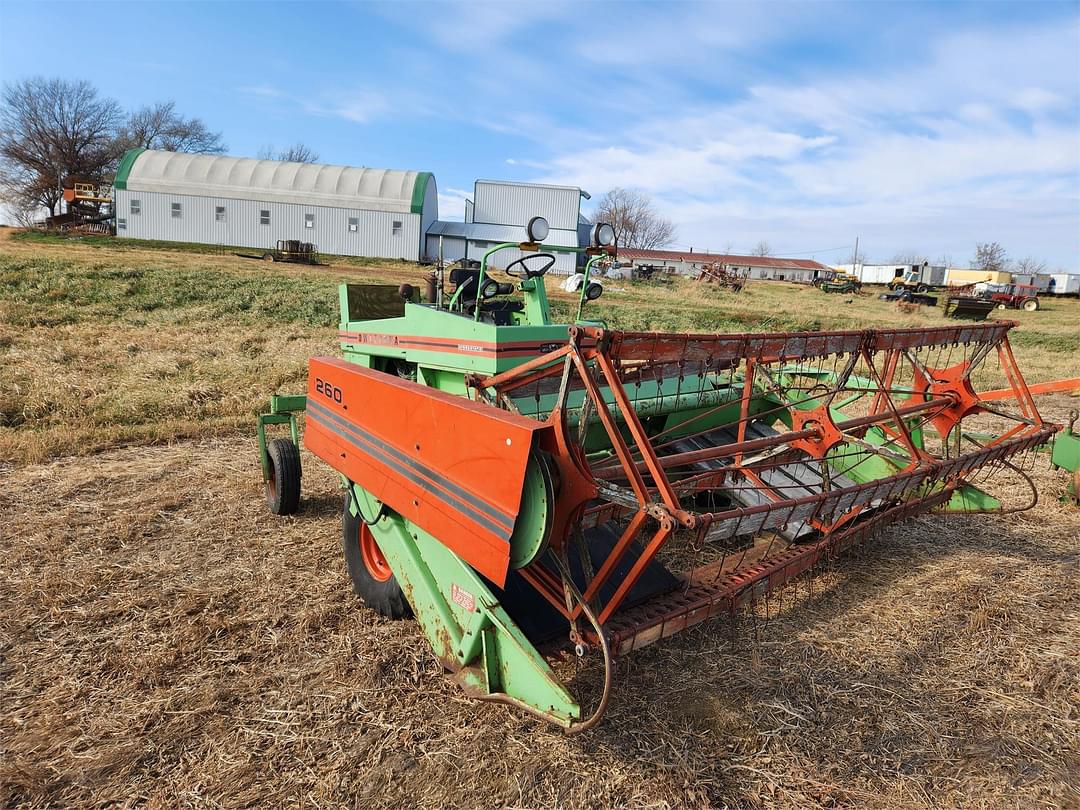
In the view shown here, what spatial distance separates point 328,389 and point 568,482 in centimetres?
167

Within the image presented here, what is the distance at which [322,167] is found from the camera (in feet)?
109

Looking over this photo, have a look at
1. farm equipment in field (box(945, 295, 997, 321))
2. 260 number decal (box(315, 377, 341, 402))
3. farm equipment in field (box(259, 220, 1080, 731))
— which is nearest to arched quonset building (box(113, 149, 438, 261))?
farm equipment in field (box(945, 295, 997, 321))

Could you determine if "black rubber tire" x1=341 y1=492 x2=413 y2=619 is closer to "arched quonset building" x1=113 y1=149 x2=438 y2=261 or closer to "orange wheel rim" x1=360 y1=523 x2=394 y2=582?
"orange wheel rim" x1=360 y1=523 x2=394 y2=582

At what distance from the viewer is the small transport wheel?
4746mm

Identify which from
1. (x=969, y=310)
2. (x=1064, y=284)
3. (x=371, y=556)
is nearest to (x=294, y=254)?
(x=371, y=556)

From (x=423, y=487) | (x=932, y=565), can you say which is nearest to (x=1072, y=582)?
(x=932, y=565)

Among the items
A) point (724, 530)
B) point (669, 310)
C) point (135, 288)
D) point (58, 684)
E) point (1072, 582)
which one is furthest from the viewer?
point (669, 310)

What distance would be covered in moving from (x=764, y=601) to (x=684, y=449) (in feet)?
3.98

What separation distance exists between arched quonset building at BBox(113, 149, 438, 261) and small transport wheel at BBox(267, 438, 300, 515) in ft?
96.0

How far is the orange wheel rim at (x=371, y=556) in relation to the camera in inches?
137

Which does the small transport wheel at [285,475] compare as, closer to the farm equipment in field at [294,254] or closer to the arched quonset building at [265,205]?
the farm equipment in field at [294,254]

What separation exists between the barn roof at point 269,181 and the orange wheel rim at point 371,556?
31103 millimetres

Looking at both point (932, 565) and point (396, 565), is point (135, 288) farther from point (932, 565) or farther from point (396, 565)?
point (932, 565)

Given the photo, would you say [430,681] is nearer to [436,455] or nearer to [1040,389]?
[436,455]
